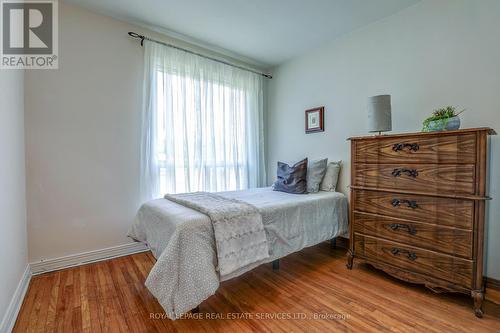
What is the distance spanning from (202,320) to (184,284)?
312 mm

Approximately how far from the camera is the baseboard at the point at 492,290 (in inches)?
65.7

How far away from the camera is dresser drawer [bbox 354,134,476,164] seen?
1520 mm

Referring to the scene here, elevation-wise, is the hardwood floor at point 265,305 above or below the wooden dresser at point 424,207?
below

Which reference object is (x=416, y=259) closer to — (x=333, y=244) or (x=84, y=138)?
(x=333, y=244)

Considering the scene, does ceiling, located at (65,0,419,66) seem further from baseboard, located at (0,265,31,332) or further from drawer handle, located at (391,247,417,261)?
baseboard, located at (0,265,31,332)

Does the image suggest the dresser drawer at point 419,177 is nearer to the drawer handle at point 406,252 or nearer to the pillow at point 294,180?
the drawer handle at point 406,252

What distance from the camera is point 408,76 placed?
220cm

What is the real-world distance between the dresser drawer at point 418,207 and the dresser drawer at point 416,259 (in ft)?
0.78

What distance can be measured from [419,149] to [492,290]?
126cm

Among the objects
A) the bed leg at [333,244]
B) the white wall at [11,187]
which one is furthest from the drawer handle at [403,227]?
the white wall at [11,187]

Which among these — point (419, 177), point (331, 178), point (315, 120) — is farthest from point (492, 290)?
point (315, 120)

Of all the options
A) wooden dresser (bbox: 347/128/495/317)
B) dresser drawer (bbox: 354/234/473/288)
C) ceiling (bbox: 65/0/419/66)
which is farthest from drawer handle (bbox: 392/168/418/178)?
ceiling (bbox: 65/0/419/66)

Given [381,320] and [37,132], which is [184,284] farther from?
[37,132]

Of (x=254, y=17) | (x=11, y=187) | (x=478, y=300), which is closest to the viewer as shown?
(x=478, y=300)
